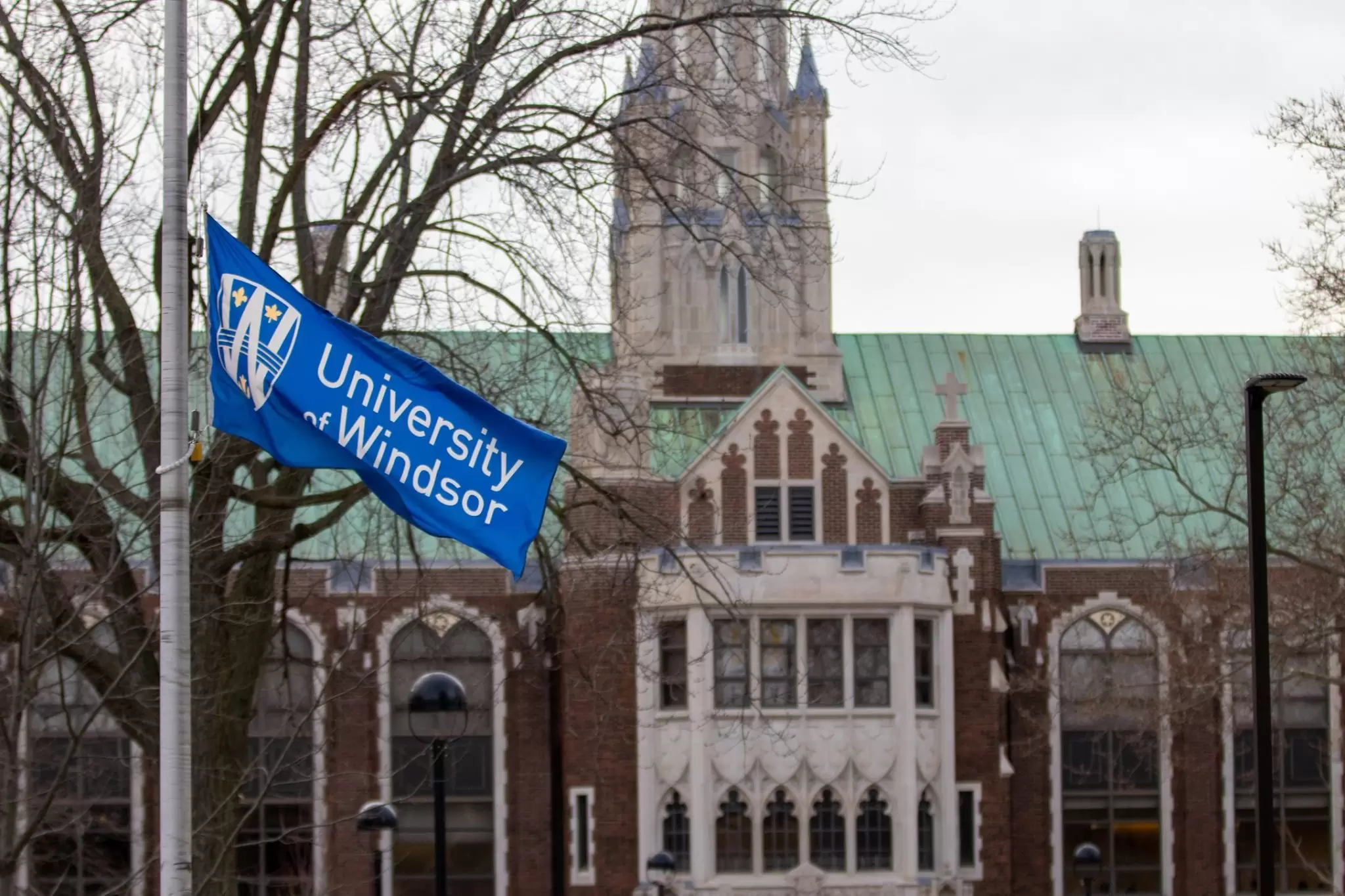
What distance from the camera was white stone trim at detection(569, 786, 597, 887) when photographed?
112 feet

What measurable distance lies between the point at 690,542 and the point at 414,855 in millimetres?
18131

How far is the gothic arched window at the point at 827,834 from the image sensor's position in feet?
110

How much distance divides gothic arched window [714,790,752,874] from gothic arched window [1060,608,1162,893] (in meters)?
5.60

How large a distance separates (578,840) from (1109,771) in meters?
8.48

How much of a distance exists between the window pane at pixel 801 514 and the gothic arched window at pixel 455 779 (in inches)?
197

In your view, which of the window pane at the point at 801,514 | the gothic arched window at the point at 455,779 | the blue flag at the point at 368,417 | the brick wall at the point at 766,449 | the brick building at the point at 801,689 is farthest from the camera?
the window pane at the point at 801,514

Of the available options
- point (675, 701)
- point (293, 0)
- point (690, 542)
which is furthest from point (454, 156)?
point (675, 701)

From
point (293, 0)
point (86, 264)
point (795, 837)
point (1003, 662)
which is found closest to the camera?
point (86, 264)

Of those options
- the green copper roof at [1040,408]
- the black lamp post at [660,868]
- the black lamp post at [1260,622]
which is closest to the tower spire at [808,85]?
the green copper roof at [1040,408]

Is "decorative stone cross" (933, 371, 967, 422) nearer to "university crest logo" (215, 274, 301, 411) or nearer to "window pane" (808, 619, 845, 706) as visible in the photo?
"window pane" (808, 619, 845, 706)

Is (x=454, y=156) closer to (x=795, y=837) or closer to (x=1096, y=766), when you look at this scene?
(x=795, y=837)

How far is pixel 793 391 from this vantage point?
115 ft

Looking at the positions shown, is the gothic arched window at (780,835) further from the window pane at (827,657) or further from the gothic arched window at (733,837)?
the window pane at (827,657)

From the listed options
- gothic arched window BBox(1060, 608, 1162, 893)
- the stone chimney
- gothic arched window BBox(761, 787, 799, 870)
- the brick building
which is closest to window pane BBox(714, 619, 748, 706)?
the brick building
